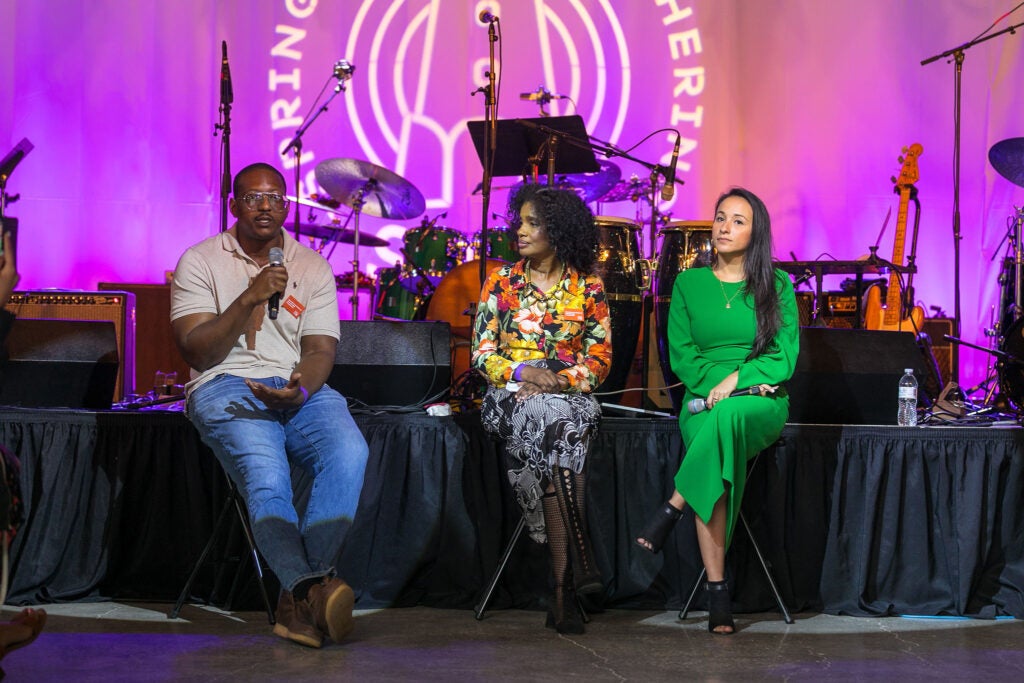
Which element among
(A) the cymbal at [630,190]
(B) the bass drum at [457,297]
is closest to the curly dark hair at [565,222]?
(B) the bass drum at [457,297]

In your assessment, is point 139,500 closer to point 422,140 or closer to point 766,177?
point 422,140

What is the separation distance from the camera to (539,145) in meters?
6.05

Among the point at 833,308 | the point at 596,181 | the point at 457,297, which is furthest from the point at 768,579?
the point at 596,181

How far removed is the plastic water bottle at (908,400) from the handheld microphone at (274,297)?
2.53 meters

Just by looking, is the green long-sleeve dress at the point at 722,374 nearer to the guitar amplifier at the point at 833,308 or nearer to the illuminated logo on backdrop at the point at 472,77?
the guitar amplifier at the point at 833,308

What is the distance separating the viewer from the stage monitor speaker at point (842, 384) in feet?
15.0

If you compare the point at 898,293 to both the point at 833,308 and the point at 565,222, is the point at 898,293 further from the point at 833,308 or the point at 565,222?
the point at 565,222

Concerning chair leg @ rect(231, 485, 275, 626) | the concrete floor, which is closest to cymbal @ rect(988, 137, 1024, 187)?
the concrete floor

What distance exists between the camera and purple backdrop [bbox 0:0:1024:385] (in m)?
7.97

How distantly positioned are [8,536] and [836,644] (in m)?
2.57

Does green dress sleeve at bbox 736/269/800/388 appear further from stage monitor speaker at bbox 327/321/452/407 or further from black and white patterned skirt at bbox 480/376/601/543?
stage monitor speaker at bbox 327/321/452/407

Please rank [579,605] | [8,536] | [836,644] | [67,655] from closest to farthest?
1. [8,536]
2. [67,655]
3. [836,644]
4. [579,605]

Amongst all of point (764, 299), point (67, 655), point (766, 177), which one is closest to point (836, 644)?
point (764, 299)

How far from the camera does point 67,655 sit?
128 inches
